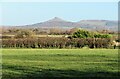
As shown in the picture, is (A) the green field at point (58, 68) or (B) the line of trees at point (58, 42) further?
(B) the line of trees at point (58, 42)

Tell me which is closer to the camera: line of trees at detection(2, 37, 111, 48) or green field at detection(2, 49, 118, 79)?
green field at detection(2, 49, 118, 79)

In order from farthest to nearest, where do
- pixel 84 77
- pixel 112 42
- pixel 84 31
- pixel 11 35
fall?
pixel 84 31
pixel 11 35
pixel 112 42
pixel 84 77

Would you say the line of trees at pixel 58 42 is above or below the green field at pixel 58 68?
above

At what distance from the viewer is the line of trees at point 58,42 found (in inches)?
1564

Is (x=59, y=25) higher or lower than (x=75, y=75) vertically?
higher

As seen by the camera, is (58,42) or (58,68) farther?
(58,42)

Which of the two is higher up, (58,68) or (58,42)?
(58,42)

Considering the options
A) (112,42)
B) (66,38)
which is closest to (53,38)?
(66,38)

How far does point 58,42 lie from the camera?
132 feet

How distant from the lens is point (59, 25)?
4497cm

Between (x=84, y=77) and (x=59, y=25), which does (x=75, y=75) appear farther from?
(x=59, y=25)

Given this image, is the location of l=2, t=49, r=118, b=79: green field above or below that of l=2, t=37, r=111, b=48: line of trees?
below

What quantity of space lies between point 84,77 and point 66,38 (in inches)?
1205

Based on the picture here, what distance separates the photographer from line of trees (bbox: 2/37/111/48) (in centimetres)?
3972
